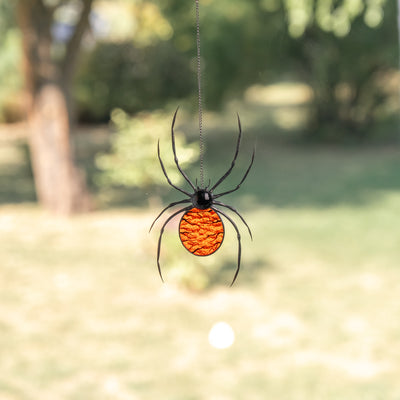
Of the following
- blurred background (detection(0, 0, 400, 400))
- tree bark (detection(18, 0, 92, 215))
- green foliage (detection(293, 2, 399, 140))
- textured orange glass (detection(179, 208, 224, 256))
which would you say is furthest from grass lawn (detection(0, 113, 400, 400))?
green foliage (detection(293, 2, 399, 140))

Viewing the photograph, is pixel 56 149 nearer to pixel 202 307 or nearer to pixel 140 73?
pixel 202 307

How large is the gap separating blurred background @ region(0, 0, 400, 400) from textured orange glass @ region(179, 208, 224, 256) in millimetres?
3917

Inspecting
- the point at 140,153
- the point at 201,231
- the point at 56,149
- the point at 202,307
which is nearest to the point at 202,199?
the point at 201,231

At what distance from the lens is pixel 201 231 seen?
92.4 inches

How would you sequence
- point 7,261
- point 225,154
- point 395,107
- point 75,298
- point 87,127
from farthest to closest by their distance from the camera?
1. point 87,127
2. point 395,107
3. point 225,154
4. point 7,261
5. point 75,298

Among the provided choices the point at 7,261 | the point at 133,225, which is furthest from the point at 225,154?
the point at 7,261

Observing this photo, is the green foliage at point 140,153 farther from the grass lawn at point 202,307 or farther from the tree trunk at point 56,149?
the tree trunk at point 56,149

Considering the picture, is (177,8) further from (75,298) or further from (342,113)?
(75,298)

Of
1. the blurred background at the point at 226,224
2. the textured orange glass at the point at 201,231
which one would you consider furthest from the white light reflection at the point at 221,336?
the textured orange glass at the point at 201,231

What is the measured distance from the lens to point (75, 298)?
8.28 meters

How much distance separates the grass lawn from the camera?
6168 millimetres

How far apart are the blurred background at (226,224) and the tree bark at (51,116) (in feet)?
0.10

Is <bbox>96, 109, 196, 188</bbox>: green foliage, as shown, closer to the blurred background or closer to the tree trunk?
the blurred background

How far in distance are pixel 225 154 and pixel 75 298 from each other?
39.4ft
